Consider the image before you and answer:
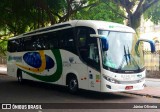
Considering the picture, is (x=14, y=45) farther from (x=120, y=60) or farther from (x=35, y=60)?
(x=120, y=60)

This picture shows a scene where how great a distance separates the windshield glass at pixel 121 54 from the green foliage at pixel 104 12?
754 cm

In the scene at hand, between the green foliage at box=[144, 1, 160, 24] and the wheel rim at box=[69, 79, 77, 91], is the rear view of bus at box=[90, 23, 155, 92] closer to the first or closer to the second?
the wheel rim at box=[69, 79, 77, 91]

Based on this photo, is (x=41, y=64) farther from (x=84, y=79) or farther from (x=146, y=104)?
(x=146, y=104)

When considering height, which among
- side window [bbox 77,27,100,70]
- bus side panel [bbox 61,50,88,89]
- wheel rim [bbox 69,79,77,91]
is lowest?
wheel rim [bbox 69,79,77,91]

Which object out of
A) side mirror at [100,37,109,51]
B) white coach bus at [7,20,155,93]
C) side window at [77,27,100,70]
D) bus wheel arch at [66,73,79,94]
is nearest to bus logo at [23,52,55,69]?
white coach bus at [7,20,155,93]

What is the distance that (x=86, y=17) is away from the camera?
25.9 m

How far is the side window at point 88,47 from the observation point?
1319cm

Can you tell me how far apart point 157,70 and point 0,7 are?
13.9 m

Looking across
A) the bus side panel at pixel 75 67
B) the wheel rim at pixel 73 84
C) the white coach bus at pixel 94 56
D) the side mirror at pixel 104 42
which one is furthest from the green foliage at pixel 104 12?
the side mirror at pixel 104 42

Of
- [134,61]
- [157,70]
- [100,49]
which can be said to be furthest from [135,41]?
[157,70]

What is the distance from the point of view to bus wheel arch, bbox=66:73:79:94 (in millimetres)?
14580

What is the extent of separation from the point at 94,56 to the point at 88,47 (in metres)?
0.56

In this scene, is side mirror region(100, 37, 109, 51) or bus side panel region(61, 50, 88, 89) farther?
bus side panel region(61, 50, 88, 89)

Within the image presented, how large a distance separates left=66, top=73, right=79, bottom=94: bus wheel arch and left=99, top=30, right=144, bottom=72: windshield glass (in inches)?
90.1
